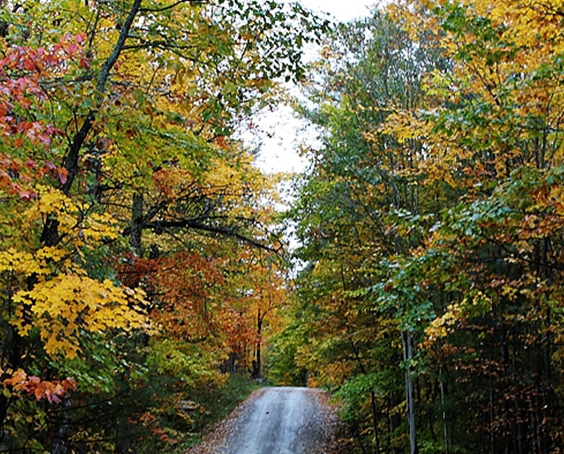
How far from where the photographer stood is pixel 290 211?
11086 mm

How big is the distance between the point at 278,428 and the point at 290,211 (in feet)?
27.8

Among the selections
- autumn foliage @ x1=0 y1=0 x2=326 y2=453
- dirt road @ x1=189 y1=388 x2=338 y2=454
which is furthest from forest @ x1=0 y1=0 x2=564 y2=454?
dirt road @ x1=189 y1=388 x2=338 y2=454

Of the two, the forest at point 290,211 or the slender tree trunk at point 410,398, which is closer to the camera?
the forest at point 290,211

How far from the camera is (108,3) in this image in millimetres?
4863

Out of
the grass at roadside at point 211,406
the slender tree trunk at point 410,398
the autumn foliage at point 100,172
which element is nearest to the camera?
the autumn foliage at point 100,172

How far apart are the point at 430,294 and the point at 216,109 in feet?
21.0

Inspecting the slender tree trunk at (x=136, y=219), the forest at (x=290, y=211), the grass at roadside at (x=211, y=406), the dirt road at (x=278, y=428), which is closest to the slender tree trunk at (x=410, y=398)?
the forest at (x=290, y=211)

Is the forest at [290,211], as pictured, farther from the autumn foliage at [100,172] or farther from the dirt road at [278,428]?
the dirt road at [278,428]

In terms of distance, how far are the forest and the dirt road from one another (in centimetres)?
109

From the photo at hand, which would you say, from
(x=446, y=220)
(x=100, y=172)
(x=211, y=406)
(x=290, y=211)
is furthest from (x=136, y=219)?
(x=211, y=406)

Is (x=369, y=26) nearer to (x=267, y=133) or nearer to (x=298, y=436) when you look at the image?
(x=267, y=133)

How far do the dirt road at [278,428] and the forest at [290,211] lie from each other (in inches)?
42.7

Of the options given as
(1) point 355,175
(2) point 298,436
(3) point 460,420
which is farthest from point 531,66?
(2) point 298,436

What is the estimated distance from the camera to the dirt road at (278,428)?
13.9m
